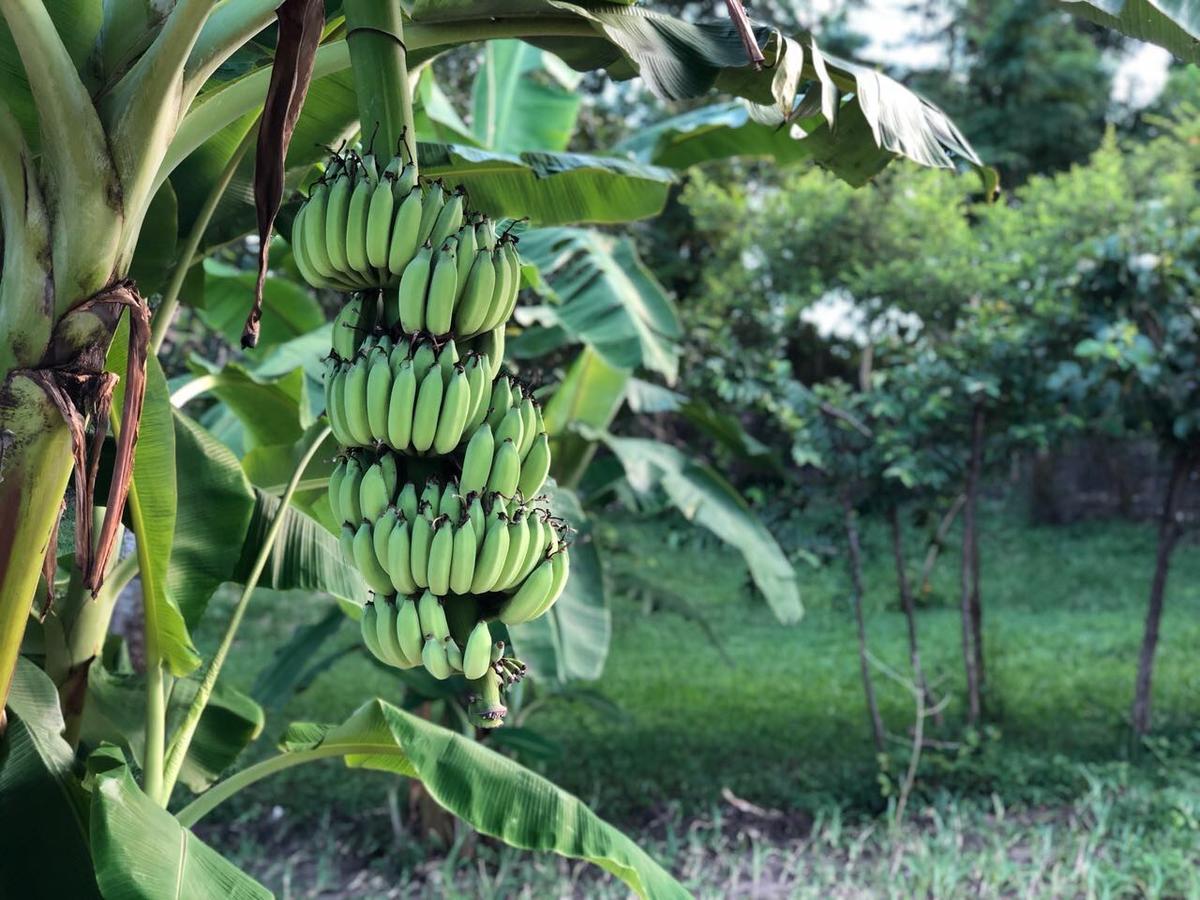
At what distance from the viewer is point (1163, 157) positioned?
7.75 meters

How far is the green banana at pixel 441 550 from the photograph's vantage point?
1052 millimetres

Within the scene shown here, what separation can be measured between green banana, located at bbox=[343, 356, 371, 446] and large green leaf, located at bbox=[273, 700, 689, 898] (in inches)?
31.7

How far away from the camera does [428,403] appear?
1072 mm

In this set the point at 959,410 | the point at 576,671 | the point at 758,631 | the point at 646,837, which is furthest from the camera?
the point at 758,631

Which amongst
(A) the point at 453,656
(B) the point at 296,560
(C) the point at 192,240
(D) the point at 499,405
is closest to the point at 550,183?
(C) the point at 192,240

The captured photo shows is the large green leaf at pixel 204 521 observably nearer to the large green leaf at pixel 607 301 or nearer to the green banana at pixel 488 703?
the green banana at pixel 488 703

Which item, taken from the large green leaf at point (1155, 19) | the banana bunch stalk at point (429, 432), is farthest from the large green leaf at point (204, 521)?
the large green leaf at point (1155, 19)

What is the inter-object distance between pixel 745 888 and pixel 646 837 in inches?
23.1

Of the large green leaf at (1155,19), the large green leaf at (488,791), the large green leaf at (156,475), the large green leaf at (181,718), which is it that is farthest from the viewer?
the large green leaf at (181,718)

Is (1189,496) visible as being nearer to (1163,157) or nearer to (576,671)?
(1163,157)

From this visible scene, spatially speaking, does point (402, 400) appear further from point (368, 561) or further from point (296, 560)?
point (296, 560)

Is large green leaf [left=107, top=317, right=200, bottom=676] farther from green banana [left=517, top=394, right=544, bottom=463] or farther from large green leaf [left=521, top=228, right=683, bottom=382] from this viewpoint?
large green leaf [left=521, top=228, right=683, bottom=382]

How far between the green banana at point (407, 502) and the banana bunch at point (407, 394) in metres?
0.04

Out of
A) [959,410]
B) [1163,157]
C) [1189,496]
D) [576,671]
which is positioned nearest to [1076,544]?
[1189,496]
